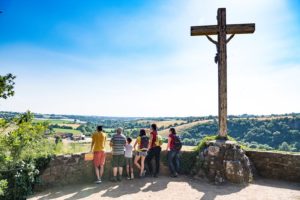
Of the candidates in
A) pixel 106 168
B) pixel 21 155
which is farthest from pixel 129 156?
pixel 21 155

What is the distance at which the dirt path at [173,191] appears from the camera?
23.4 ft

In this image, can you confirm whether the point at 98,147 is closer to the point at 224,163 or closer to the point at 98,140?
the point at 98,140

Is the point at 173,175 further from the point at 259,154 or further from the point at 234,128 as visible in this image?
the point at 234,128

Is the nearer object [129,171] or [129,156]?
[129,156]

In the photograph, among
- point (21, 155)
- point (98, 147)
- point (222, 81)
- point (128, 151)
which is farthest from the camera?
point (222, 81)

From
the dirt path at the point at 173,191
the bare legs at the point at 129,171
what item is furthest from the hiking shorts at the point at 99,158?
the bare legs at the point at 129,171

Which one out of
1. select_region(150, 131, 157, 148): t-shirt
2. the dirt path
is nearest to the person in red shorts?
the dirt path

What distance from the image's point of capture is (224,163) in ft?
27.8

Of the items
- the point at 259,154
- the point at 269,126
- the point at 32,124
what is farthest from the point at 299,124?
the point at 32,124

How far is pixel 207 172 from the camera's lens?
8.80 metres

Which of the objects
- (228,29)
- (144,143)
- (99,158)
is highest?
(228,29)

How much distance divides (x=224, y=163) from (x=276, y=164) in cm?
184

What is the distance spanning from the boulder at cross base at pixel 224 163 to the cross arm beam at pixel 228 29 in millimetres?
3640

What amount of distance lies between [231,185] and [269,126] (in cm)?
5273
